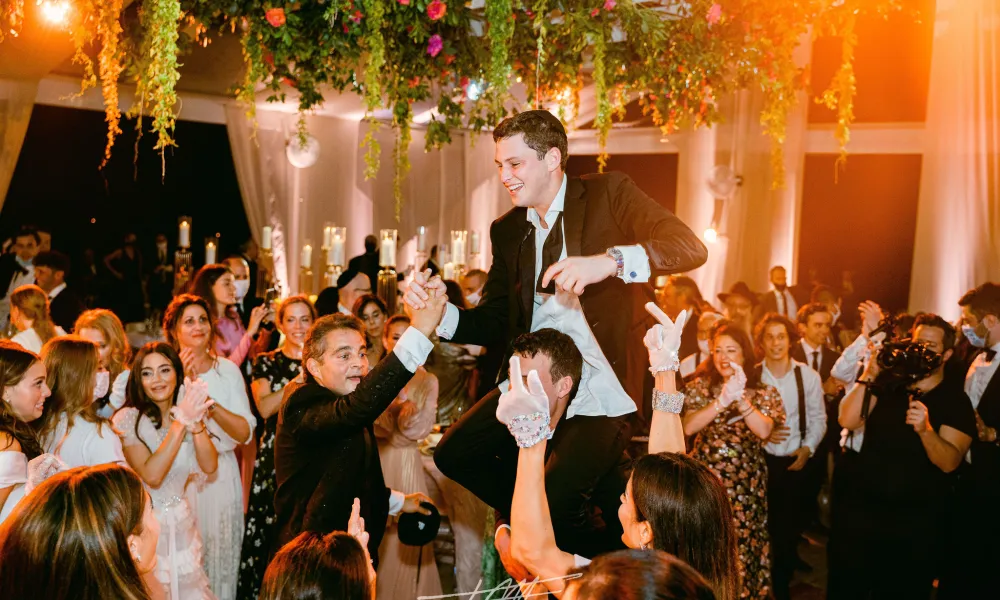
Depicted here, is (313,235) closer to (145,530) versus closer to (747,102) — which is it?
(747,102)

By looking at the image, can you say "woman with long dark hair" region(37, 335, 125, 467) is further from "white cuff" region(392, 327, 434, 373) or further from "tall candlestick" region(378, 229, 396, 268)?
"tall candlestick" region(378, 229, 396, 268)

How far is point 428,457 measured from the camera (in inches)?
192

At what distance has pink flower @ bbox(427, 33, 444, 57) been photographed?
4141 mm

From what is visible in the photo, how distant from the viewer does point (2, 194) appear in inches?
230

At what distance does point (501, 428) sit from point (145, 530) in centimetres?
109

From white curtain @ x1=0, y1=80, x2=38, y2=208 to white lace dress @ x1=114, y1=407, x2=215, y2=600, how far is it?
3.14 meters

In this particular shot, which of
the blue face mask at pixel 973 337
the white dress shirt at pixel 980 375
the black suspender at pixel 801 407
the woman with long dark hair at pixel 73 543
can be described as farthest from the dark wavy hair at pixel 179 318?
the blue face mask at pixel 973 337

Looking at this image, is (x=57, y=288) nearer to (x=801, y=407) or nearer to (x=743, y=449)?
(x=743, y=449)

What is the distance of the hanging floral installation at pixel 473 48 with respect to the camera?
12.0 ft

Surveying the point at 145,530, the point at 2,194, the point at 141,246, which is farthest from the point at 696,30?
the point at 141,246

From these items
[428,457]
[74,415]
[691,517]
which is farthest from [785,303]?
[691,517]

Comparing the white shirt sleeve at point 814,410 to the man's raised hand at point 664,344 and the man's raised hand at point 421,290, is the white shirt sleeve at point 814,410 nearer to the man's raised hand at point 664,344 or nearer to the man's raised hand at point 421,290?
the man's raised hand at point 664,344

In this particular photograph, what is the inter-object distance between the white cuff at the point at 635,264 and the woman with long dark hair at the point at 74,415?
188 cm

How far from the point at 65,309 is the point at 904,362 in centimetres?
491
